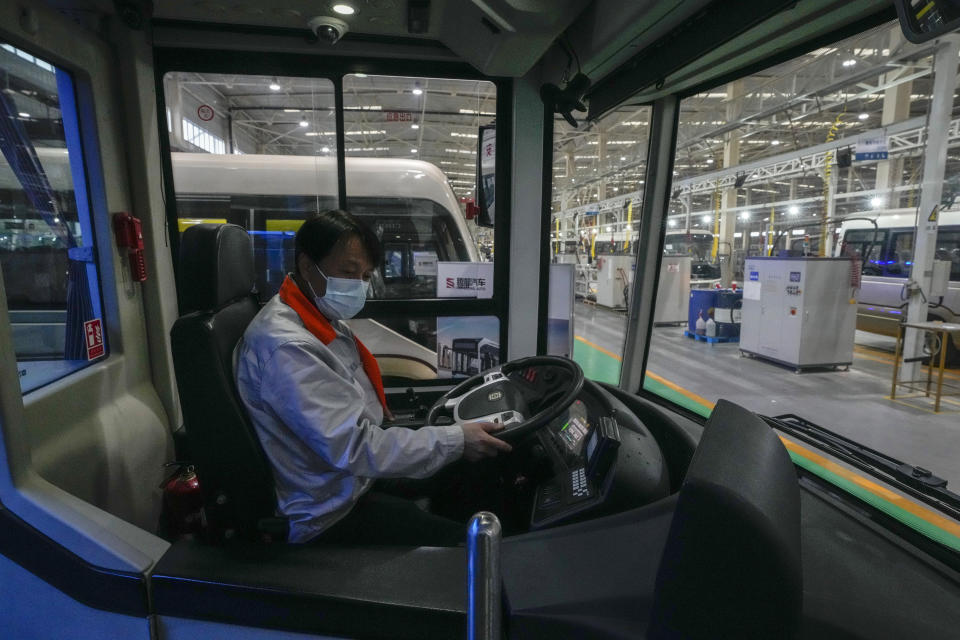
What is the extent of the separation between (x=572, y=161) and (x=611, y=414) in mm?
12660

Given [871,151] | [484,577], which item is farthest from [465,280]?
[871,151]

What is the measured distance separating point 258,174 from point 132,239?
7.50 feet

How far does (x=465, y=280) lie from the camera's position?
3.04 metres

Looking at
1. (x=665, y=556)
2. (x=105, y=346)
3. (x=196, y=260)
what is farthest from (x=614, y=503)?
(x=105, y=346)

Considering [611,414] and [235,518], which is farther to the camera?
[611,414]

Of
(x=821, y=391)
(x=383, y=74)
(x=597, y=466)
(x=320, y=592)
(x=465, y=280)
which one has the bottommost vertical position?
(x=821, y=391)

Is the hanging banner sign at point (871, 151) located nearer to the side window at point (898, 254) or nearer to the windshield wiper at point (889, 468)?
the side window at point (898, 254)

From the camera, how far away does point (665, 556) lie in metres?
0.76

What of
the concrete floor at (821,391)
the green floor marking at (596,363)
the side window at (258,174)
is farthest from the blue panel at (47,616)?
the green floor marking at (596,363)

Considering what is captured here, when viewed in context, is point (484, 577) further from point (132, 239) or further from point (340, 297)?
point (132, 239)

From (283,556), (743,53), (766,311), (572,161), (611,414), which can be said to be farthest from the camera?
(572,161)

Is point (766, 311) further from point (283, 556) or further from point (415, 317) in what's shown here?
point (283, 556)

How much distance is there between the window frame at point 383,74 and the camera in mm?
2512

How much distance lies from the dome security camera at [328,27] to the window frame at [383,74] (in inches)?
14.0
